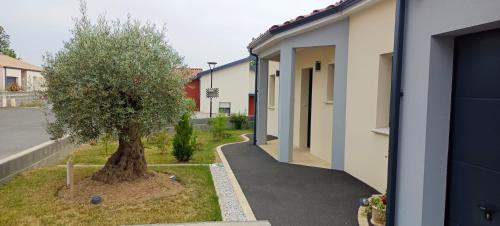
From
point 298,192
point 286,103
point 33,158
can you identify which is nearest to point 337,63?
point 286,103

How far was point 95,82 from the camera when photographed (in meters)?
6.24

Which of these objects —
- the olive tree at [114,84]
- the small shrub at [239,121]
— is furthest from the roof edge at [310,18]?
the small shrub at [239,121]

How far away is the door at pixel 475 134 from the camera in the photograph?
343cm

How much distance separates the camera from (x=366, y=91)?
781cm

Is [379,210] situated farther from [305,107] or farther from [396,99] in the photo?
[305,107]

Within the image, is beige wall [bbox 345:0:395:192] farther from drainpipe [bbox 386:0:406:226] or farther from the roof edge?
drainpipe [bbox 386:0:406:226]

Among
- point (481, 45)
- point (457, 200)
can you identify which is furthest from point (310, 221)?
point (481, 45)

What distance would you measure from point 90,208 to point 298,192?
3503 millimetres

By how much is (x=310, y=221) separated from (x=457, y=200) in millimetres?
2083

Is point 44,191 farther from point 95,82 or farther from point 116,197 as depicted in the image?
point 95,82

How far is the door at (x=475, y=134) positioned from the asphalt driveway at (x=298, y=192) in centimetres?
182

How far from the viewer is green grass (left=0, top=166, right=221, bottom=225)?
546 cm

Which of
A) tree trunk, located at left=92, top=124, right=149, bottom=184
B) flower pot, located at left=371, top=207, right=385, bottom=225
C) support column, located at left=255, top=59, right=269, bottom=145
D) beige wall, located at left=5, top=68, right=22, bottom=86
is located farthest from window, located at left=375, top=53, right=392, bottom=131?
beige wall, located at left=5, top=68, right=22, bottom=86

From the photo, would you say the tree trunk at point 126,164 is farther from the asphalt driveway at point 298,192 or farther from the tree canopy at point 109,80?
the asphalt driveway at point 298,192
